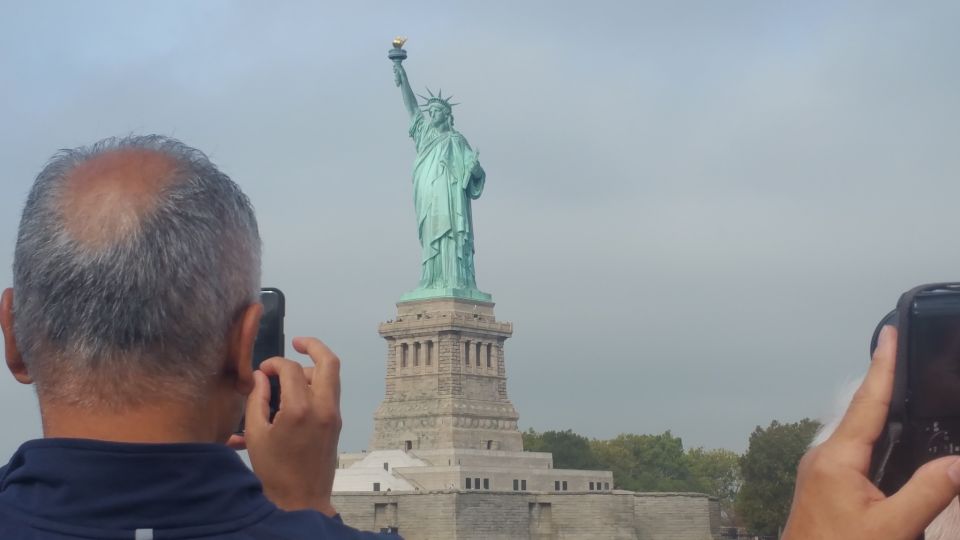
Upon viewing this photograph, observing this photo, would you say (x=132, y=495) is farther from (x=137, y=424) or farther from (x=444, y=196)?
(x=444, y=196)

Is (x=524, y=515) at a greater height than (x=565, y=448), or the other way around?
(x=565, y=448)

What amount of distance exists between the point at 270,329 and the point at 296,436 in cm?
73

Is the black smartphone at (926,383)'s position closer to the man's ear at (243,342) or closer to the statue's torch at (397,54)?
the man's ear at (243,342)

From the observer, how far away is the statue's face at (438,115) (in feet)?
182

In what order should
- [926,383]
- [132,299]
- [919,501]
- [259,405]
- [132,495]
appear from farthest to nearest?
[259,405] → [926,383] → [132,299] → [132,495] → [919,501]

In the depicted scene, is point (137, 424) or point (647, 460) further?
point (647, 460)

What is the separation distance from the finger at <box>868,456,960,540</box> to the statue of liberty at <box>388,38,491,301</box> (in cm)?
5320

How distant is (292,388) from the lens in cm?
247

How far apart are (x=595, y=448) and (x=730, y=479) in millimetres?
11953

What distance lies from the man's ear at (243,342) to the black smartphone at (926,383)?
973mm

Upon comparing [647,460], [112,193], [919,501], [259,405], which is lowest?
[919,501]

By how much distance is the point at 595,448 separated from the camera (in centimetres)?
8944

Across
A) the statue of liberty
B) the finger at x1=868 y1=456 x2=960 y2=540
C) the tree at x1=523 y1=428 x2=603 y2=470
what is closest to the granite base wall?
the statue of liberty

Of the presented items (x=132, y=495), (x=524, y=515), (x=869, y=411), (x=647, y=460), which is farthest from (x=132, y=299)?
(x=647, y=460)
